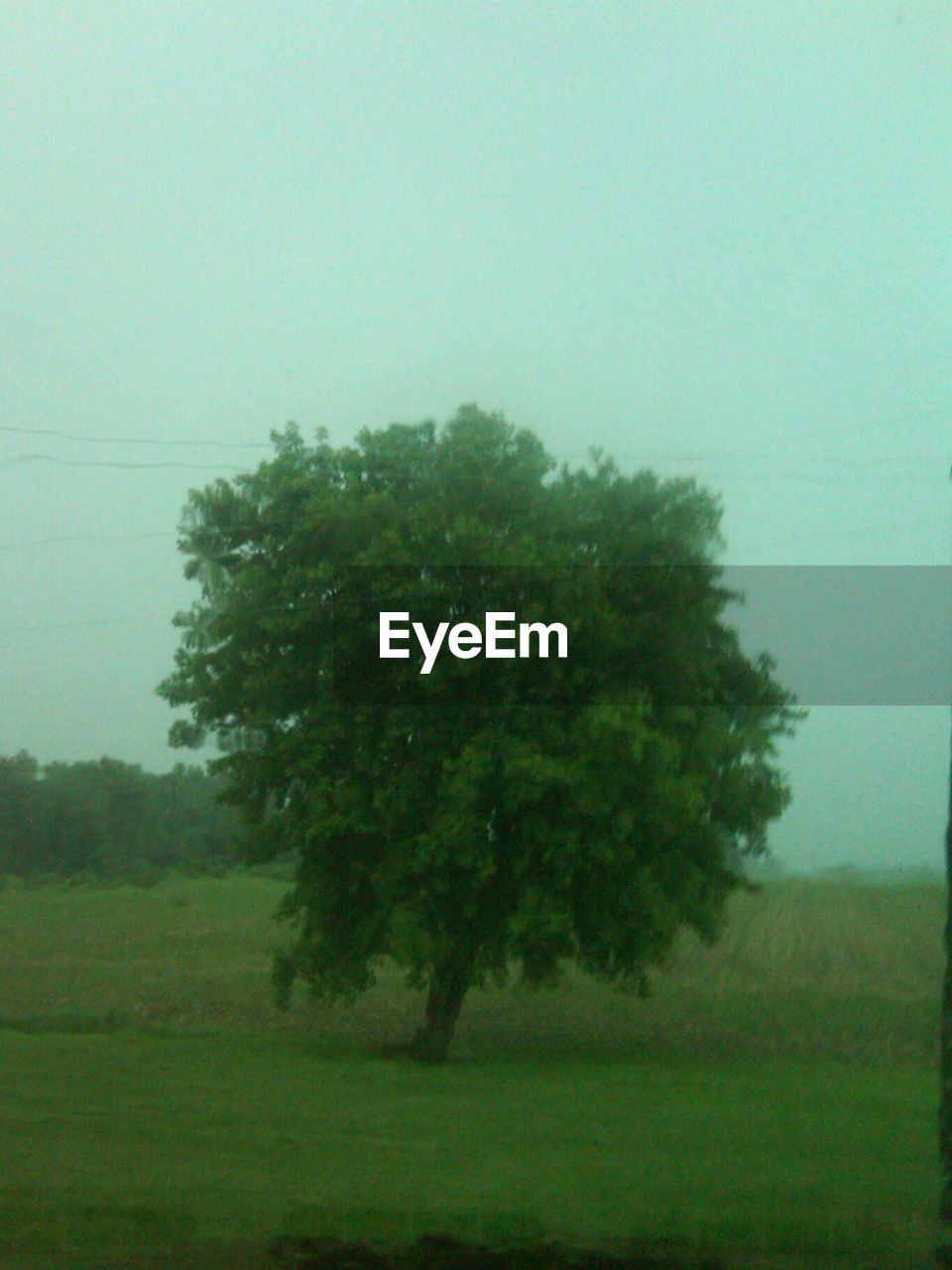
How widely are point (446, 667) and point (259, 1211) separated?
12693 mm

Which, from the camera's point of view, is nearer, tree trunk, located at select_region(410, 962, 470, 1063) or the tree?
the tree

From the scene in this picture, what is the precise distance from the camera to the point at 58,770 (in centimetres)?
4741

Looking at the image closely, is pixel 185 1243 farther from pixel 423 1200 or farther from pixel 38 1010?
pixel 38 1010

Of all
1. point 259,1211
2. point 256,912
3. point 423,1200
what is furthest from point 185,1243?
point 256,912

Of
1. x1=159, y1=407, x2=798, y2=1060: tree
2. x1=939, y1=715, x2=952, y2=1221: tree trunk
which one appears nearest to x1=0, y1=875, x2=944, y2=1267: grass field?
x1=939, y1=715, x2=952, y2=1221: tree trunk

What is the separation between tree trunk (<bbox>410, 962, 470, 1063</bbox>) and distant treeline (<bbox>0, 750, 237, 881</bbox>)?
1937cm

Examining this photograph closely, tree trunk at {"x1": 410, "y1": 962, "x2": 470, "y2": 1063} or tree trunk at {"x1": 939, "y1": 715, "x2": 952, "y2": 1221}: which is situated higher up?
tree trunk at {"x1": 939, "y1": 715, "x2": 952, "y2": 1221}

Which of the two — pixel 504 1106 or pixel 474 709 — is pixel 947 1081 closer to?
pixel 504 1106

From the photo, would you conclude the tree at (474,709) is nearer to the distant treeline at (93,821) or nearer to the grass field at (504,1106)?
the grass field at (504,1106)

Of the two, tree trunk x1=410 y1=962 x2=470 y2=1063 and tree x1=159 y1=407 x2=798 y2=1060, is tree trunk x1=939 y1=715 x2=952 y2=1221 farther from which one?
tree trunk x1=410 y1=962 x2=470 y2=1063

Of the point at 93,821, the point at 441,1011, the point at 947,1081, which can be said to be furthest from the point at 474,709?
the point at 93,821

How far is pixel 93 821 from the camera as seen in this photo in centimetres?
4547

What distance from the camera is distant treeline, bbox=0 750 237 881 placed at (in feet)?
139

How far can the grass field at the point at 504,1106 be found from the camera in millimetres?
8383
